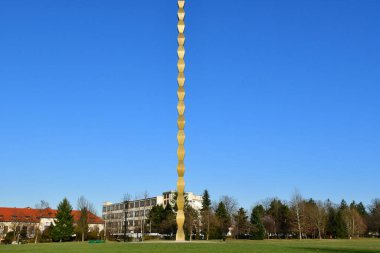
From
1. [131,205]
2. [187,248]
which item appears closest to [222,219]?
[187,248]

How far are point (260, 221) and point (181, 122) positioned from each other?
51.7 meters

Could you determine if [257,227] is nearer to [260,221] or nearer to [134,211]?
[260,221]

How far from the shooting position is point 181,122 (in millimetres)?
35062

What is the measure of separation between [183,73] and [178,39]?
10.9 ft

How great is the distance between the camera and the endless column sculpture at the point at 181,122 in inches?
1313

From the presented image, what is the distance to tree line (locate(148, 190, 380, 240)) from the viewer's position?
3078 inches

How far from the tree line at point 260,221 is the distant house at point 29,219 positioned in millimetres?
21684

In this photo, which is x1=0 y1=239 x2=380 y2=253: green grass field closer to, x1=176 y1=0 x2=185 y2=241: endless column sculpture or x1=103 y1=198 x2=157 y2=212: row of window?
x1=176 y1=0 x2=185 y2=241: endless column sculpture

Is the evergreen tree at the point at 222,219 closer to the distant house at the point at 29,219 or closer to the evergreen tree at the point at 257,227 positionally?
the evergreen tree at the point at 257,227

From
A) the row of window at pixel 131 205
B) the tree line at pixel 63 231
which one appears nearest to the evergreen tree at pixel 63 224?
the tree line at pixel 63 231

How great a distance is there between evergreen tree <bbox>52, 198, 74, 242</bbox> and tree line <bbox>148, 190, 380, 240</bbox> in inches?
680

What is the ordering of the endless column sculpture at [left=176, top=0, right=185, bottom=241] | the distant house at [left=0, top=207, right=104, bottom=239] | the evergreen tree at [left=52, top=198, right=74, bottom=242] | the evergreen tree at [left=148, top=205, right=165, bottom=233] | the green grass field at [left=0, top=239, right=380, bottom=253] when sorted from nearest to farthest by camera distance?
the green grass field at [left=0, top=239, right=380, bottom=253], the endless column sculpture at [left=176, top=0, right=185, bottom=241], the evergreen tree at [left=52, top=198, right=74, bottom=242], the evergreen tree at [left=148, top=205, right=165, bottom=233], the distant house at [left=0, top=207, right=104, bottom=239]

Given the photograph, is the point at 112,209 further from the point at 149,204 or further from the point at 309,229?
the point at 309,229

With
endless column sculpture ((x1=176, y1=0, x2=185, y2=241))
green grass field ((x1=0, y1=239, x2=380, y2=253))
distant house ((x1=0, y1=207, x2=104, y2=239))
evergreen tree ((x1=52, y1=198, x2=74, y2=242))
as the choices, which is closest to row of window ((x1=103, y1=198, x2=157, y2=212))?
distant house ((x1=0, y1=207, x2=104, y2=239))
